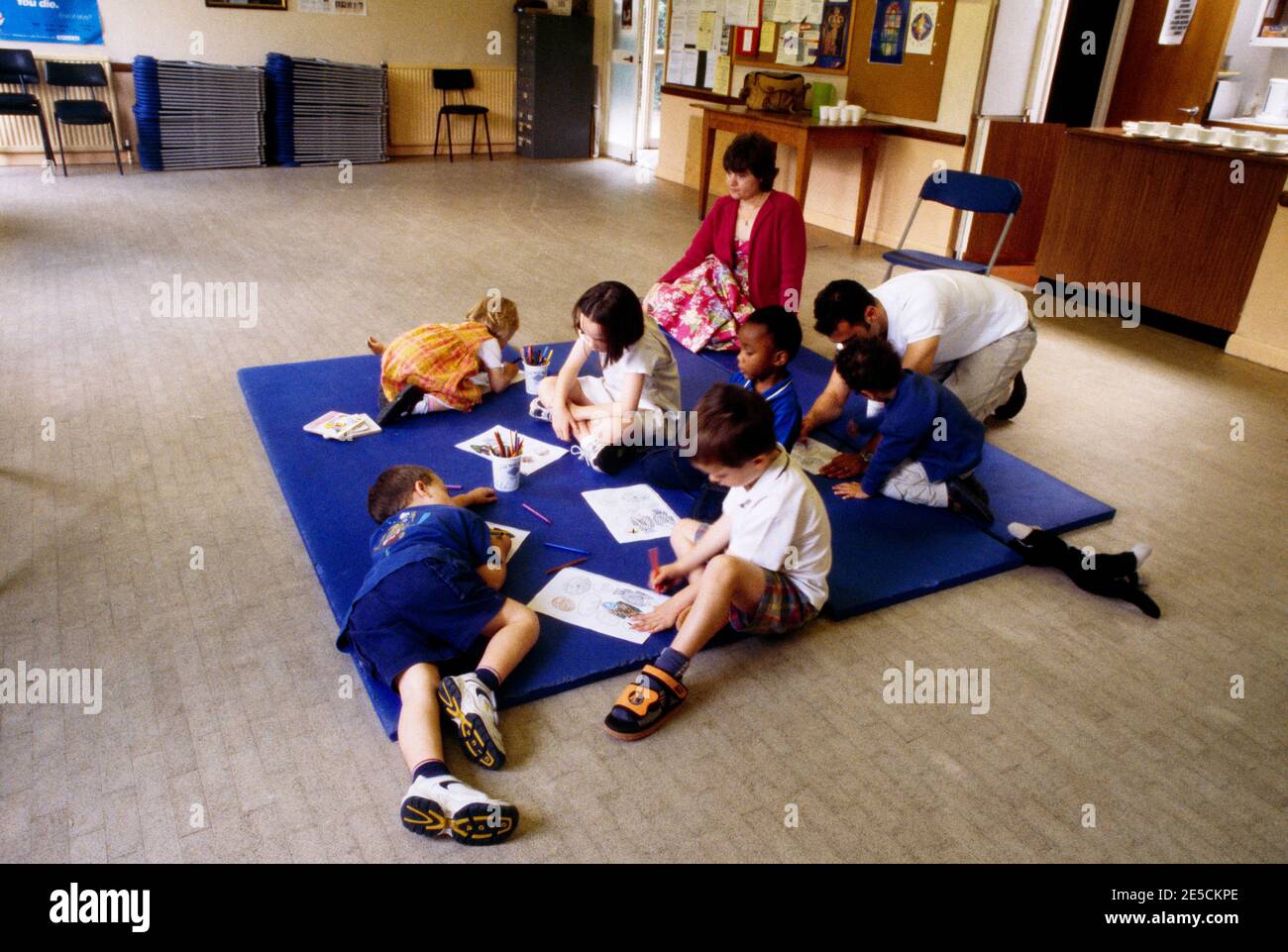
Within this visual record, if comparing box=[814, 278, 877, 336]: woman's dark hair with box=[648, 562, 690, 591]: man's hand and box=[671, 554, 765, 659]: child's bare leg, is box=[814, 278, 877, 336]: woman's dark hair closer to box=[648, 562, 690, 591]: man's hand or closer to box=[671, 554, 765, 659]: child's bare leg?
box=[648, 562, 690, 591]: man's hand

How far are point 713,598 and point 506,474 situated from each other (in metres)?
1.06

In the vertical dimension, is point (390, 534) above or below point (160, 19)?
below

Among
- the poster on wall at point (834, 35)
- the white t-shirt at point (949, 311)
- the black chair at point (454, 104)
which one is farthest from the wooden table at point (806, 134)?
the black chair at point (454, 104)

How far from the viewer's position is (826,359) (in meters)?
4.42

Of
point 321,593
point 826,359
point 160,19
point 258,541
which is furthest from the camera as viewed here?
point 160,19

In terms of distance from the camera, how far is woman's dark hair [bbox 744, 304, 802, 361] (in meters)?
2.93

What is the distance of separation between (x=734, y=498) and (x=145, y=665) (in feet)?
4.90

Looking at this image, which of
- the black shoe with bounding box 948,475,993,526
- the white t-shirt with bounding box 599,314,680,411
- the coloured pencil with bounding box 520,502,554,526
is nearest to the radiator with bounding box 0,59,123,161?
the white t-shirt with bounding box 599,314,680,411

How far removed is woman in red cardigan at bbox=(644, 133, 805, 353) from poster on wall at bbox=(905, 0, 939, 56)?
2581 millimetres

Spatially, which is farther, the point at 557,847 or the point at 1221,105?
the point at 1221,105

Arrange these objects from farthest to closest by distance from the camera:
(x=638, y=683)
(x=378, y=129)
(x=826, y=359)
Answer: (x=378, y=129), (x=826, y=359), (x=638, y=683)

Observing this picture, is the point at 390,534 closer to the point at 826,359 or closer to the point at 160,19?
the point at 826,359
